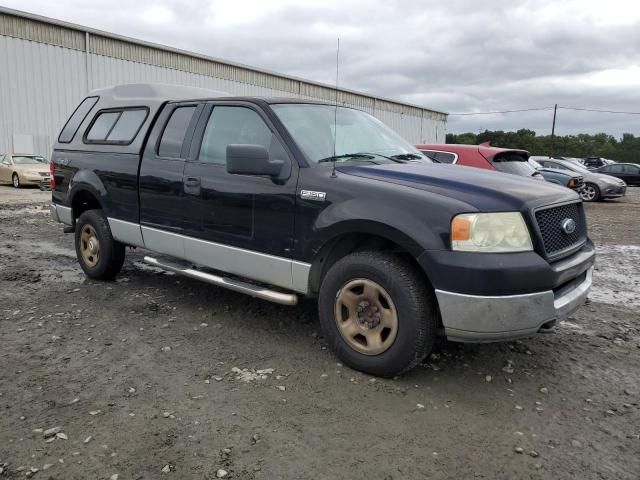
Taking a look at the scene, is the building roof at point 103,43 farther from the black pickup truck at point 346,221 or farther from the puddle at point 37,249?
the black pickup truck at point 346,221

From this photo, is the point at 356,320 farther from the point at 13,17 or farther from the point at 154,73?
the point at 154,73

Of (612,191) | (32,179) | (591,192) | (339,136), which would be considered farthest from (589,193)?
(32,179)

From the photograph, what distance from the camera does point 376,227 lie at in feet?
10.6

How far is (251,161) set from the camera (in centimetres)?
361

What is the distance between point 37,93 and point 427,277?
23917mm

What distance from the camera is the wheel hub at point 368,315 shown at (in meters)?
3.32

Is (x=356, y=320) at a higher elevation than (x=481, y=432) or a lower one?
higher

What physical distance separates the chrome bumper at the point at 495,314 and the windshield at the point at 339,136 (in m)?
1.42

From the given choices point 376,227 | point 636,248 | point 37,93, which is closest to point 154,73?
point 37,93

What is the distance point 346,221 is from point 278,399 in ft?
3.87

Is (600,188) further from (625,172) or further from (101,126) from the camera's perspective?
(101,126)

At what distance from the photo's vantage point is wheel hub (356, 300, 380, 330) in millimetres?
3322

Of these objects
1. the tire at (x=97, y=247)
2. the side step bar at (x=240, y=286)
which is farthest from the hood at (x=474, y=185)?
the tire at (x=97, y=247)

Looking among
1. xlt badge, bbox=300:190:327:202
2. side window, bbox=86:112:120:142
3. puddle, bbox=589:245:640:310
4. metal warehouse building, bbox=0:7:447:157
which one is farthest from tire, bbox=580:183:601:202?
metal warehouse building, bbox=0:7:447:157
